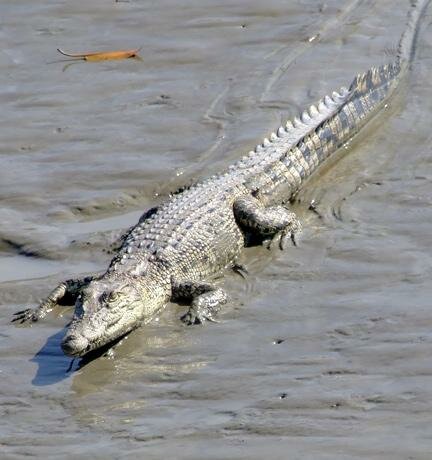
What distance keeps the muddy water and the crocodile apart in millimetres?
137

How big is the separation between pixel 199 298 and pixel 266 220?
1191 mm

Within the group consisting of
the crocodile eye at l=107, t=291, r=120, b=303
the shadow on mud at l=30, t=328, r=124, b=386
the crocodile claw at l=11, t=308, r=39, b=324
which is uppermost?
the crocodile eye at l=107, t=291, r=120, b=303

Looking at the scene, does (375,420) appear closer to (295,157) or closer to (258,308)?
(258,308)

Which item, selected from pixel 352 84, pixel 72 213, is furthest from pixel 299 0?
pixel 72 213

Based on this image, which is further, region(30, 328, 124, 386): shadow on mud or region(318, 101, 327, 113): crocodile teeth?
region(318, 101, 327, 113): crocodile teeth

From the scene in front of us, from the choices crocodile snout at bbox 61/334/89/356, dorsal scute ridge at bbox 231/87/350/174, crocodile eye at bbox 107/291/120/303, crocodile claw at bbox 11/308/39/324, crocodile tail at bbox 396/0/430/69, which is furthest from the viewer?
crocodile tail at bbox 396/0/430/69

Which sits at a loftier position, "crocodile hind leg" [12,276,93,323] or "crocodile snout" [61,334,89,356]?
"crocodile snout" [61,334,89,356]

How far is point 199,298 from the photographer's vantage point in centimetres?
667

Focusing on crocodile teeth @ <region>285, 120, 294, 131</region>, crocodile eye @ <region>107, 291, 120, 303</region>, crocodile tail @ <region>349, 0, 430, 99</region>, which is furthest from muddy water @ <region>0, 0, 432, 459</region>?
crocodile teeth @ <region>285, 120, 294, 131</region>

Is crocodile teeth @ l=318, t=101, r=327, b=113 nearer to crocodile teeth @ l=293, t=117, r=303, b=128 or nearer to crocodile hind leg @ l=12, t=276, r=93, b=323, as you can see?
crocodile teeth @ l=293, t=117, r=303, b=128

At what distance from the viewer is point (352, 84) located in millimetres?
8977

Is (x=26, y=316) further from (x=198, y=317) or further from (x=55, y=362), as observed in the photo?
(x=198, y=317)

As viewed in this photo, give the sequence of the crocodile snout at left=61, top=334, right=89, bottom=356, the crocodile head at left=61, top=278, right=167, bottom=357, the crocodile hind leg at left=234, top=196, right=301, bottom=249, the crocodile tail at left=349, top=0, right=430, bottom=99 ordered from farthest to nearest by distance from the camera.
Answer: the crocodile tail at left=349, top=0, right=430, bottom=99 < the crocodile hind leg at left=234, top=196, right=301, bottom=249 < the crocodile head at left=61, top=278, right=167, bottom=357 < the crocodile snout at left=61, top=334, right=89, bottom=356

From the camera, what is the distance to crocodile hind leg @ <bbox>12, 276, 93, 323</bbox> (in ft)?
22.3
